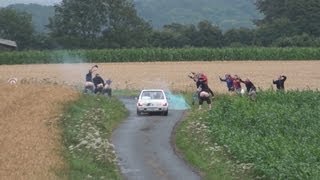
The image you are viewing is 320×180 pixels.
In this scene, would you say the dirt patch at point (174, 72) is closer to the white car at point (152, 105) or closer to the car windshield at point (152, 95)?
the car windshield at point (152, 95)

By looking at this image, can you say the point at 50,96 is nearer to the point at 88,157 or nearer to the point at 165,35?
the point at 88,157

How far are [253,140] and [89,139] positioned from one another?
5.03 metres

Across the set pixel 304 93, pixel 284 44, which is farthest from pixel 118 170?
pixel 284 44

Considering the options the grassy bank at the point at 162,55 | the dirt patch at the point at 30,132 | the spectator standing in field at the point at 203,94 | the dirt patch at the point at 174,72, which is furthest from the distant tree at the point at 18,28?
the spectator standing in field at the point at 203,94

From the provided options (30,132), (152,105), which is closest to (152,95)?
(152,105)

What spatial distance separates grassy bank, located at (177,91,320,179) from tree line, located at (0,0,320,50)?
76302 millimetres

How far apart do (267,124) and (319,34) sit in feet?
287

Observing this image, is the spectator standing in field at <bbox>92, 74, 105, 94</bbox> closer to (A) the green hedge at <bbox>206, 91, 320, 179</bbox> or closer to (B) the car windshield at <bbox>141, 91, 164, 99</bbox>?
(B) the car windshield at <bbox>141, 91, 164, 99</bbox>

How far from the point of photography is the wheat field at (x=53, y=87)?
18.7 meters

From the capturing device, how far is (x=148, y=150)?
958 inches

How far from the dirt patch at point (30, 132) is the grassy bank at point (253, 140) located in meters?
4.36

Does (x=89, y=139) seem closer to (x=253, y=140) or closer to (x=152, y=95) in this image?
(x=253, y=140)

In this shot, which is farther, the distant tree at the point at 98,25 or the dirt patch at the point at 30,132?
the distant tree at the point at 98,25

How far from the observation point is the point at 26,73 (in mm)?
68938
